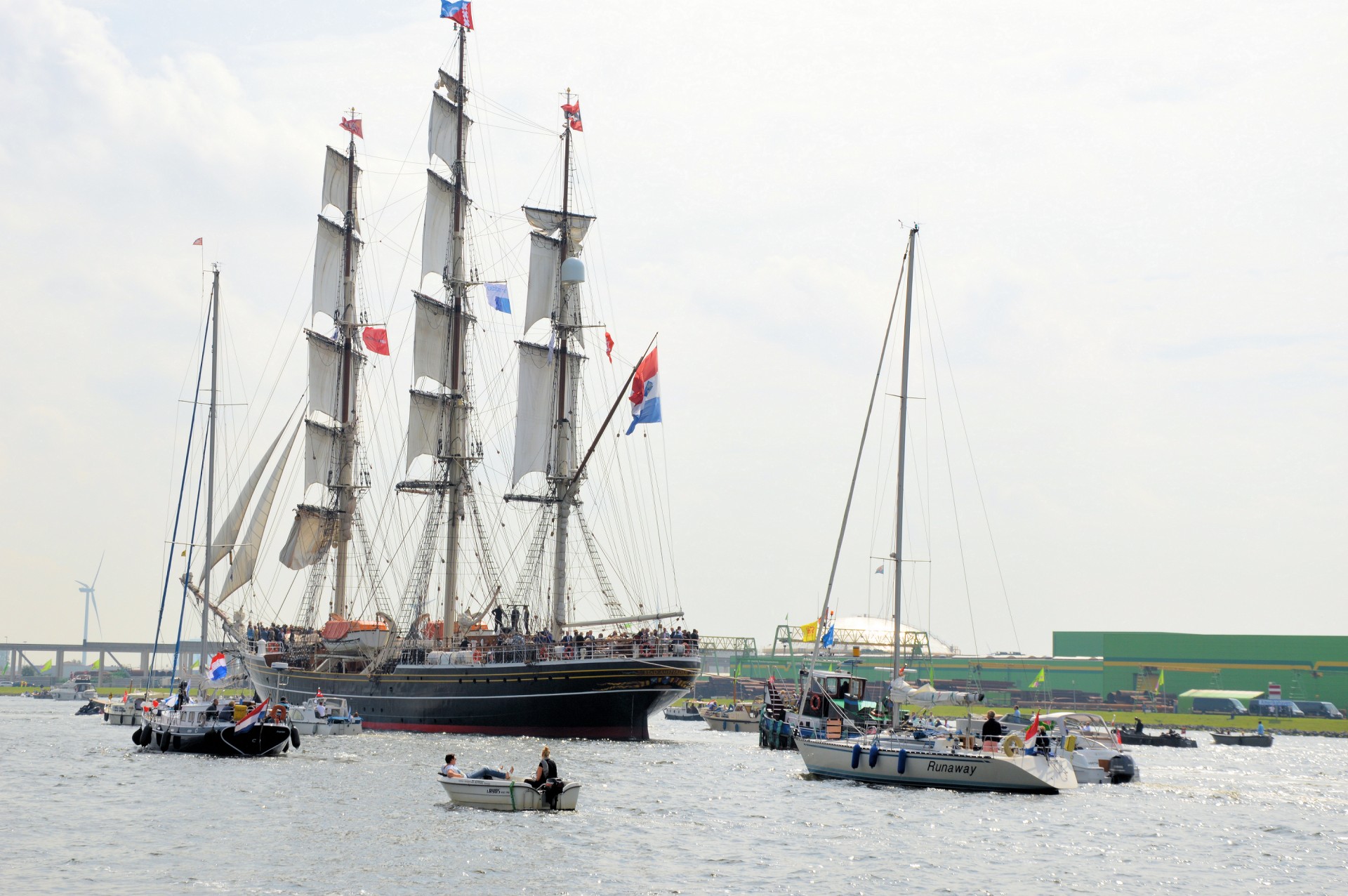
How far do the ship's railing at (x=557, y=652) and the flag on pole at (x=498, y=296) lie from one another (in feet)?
75.4

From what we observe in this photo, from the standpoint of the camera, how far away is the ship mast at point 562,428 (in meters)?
86.4

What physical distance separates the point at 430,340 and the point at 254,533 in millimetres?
18170

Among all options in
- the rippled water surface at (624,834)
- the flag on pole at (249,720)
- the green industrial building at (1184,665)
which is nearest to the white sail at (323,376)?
the rippled water surface at (624,834)

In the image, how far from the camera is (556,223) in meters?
88.6

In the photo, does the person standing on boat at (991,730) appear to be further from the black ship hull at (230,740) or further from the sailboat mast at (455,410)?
the sailboat mast at (455,410)

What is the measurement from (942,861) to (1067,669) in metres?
143

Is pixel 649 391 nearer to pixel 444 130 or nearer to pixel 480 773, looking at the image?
pixel 444 130

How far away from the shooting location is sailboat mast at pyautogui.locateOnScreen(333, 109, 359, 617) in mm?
102188

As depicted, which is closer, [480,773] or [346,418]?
[480,773]

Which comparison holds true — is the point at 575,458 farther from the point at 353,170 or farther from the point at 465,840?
the point at 465,840

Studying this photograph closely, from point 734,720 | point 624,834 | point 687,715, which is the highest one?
point 624,834

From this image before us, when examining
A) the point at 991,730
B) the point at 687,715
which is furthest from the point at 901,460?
the point at 687,715

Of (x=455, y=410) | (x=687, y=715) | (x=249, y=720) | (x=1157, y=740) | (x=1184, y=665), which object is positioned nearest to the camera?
(x=249, y=720)

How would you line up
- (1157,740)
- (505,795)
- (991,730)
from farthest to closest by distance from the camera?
(1157,740)
(991,730)
(505,795)
